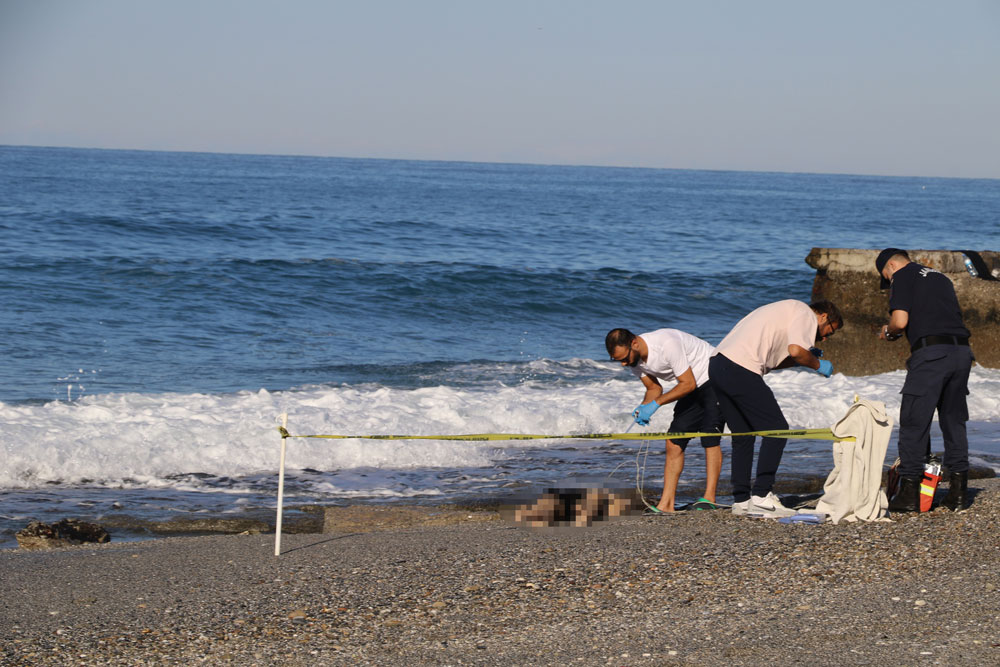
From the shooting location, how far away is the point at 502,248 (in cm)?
3069

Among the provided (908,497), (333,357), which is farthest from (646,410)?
(333,357)

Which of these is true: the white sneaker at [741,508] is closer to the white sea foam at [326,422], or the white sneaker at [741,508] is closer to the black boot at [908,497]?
the black boot at [908,497]

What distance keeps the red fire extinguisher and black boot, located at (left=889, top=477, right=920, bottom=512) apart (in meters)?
0.04

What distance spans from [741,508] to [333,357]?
9.10m

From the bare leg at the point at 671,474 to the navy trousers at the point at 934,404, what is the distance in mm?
1370

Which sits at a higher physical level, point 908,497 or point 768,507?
point 908,497

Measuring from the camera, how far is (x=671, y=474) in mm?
6824

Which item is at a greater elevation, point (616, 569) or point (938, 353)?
point (938, 353)

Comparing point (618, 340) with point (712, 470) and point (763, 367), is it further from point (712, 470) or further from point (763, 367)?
point (712, 470)

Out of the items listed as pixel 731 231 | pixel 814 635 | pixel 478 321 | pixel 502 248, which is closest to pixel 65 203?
pixel 502 248

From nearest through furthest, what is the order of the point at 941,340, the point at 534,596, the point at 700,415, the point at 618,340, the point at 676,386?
Result: 1. the point at 534,596
2. the point at 941,340
3. the point at 618,340
4. the point at 676,386
5. the point at 700,415

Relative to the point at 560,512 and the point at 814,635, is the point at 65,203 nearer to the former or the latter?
the point at 560,512

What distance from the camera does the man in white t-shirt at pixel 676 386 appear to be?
6406mm

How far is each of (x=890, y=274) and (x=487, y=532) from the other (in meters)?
2.89
